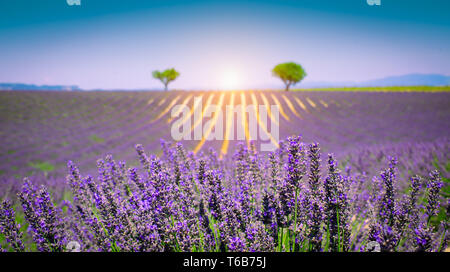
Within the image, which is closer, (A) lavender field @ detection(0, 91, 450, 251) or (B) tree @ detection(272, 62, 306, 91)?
(A) lavender field @ detection(0, 91, 450, 251)

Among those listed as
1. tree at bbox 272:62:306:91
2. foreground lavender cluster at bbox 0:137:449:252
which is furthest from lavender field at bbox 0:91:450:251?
tree at bbox 272:62:306:91

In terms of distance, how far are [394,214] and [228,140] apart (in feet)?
30.9

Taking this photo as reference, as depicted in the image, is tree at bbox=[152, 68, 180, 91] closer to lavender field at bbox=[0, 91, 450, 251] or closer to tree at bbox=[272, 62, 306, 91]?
tree at bbox=[272, 62, 306, 91]

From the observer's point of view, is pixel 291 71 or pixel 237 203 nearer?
pixel 237 203

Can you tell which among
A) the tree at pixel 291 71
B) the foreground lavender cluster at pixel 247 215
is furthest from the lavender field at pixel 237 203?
the tree at pixel 291 71

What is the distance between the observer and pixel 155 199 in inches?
59.9

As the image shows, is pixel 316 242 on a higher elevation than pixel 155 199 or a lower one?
lower

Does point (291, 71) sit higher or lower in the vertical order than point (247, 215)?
higher

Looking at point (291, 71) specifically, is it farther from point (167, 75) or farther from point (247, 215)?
point (247, 215)

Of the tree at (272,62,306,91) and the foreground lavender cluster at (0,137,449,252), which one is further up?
the tree at (272,62,306,91)

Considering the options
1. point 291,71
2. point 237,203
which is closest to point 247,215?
point 237,203

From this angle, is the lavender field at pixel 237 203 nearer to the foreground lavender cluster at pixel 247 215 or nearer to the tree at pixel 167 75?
the foreground lavender cluster at pixel 247 215
